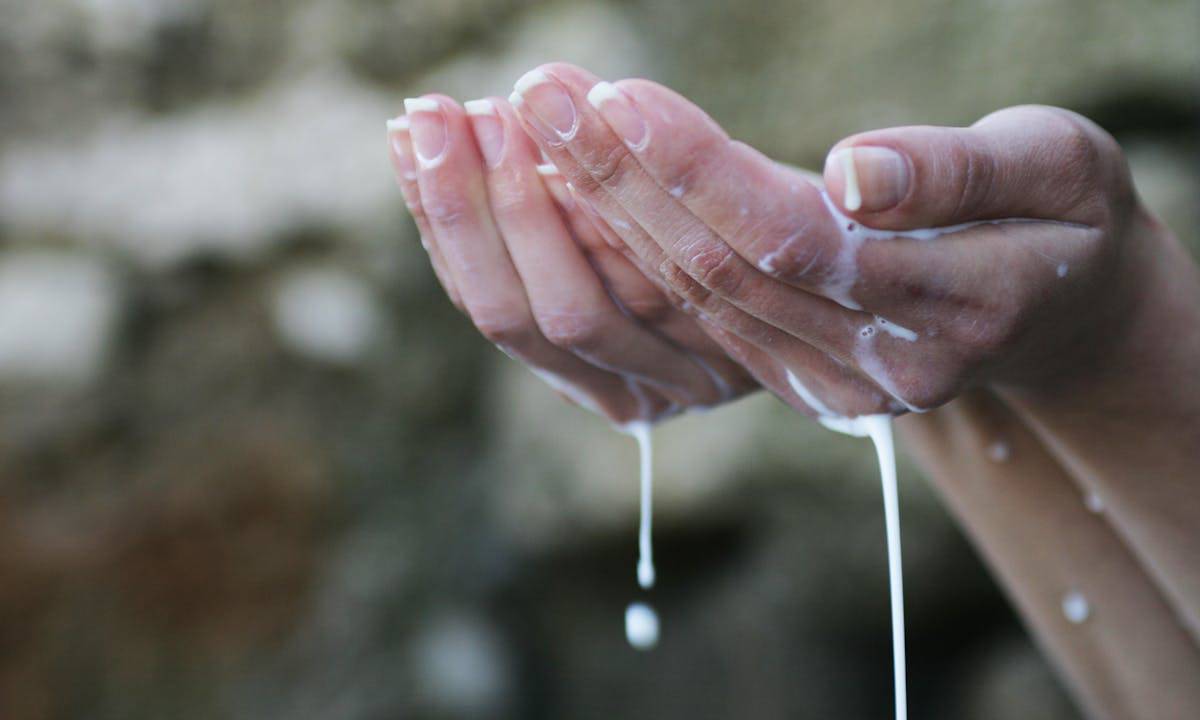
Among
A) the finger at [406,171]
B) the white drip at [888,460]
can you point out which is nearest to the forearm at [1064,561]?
the white drip at [888,460]

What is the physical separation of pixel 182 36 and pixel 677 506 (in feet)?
3.89

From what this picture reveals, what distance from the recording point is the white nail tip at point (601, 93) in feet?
1.31

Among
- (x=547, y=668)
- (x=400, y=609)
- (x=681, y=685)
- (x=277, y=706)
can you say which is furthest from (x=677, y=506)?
(x=277, y=706)

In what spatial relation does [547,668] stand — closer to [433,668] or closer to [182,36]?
[433,668]

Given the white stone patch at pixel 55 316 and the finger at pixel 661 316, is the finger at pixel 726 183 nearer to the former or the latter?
the finger at pixel 661 316

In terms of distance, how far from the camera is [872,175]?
0.39 m

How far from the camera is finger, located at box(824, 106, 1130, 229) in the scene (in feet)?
1.26

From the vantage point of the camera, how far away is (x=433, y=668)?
1.72m

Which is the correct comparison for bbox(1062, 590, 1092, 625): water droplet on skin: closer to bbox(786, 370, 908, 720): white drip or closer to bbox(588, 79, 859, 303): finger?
bbox(786, 370, 908, 720): white drip

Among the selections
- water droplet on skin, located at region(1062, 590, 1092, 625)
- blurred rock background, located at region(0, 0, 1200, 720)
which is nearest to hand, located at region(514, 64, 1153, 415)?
water droplet on skin, located at region(1062, 590, 1092, 625)

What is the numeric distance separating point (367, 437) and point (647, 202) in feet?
4.56

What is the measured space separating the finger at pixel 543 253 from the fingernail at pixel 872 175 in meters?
0.19

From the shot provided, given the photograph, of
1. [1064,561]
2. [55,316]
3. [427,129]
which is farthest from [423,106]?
[55,316]

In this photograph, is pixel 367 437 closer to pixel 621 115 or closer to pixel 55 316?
pixel 55 316
